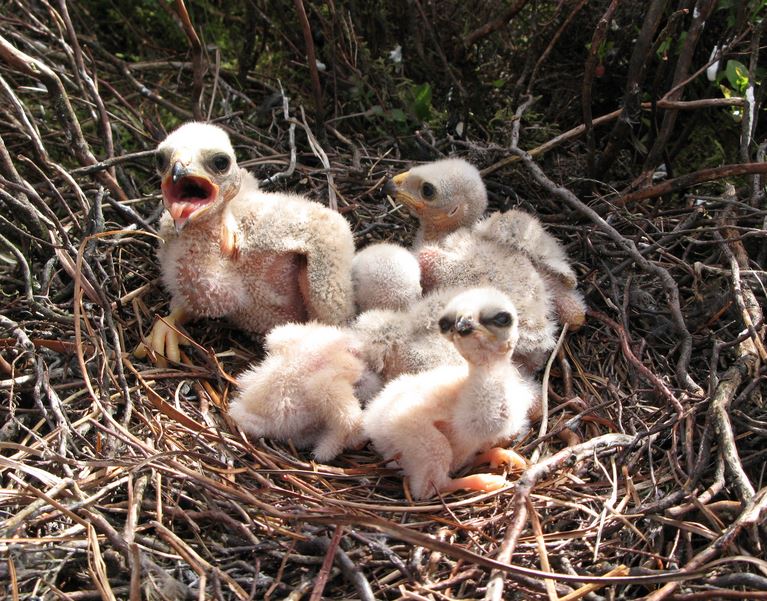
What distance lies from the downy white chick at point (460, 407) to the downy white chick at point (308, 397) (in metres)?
0.10

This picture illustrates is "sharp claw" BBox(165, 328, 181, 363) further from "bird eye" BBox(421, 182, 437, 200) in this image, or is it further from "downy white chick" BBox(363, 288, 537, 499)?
"bird eye" BBox(421, 182, 437, 200)

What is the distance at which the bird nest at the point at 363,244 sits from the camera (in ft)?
6.27

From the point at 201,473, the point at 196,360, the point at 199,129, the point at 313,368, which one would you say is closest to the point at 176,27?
the point at 199,129

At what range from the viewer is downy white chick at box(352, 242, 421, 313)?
106 inches

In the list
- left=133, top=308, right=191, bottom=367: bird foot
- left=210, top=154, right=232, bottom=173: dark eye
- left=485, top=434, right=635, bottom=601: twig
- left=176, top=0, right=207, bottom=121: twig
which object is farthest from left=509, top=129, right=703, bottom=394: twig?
left=133, top=308, right=191, bottom=367: bird foot

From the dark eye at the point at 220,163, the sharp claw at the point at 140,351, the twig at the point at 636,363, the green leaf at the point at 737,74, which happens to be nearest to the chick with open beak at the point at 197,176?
the dark eye at the point at 220,163

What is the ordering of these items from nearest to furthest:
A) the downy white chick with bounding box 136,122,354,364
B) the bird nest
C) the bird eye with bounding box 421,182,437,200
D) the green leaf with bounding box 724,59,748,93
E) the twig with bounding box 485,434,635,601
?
the twig with bounding box 485,434,635,601 < the bird nest < the downy white chick with bounding box 136,122,354,364 < the bird eye with bounding box 421,182,437,200 < the green leaf with bounding box 724,59,748,93

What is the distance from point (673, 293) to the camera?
2.68 metres

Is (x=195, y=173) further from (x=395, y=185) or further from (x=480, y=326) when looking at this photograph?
(x=480, y=326)

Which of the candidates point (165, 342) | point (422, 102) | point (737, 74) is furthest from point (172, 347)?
point (737, 74)

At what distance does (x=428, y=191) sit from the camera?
2.98 meters

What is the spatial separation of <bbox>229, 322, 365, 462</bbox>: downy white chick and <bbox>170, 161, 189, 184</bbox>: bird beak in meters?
0.65

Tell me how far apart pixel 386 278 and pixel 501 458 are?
73 cm

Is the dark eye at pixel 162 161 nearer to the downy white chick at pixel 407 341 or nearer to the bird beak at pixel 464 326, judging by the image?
the downy white chick at pixel 407 341
